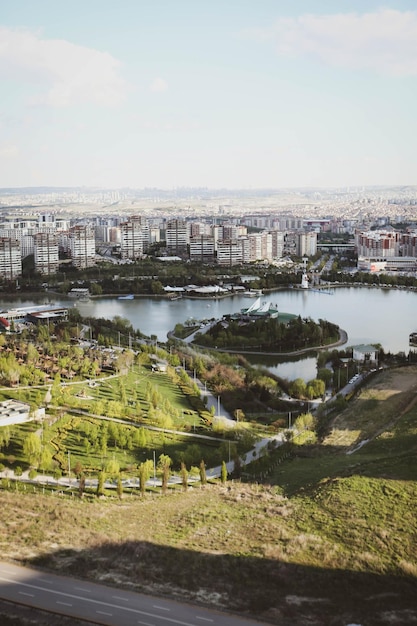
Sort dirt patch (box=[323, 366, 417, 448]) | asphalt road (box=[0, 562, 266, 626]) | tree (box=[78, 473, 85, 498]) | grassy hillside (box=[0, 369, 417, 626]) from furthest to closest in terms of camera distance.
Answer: dirt patch (box=[323, 366, 417, 448]) → tree (box=[78, 473, 85, 498]) → grassy hillside (box=[0, 369, 417, 626]) → asphalt road (box=[0, 562, 266, 626])

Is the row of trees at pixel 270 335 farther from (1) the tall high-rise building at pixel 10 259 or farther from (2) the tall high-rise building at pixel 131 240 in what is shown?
(2) the tall high-rise building at pixel 131 240

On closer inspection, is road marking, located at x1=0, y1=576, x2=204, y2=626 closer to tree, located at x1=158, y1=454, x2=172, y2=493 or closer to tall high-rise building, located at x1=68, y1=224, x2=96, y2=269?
tree, located at x1=158, y1=454, x2=172, y2=493

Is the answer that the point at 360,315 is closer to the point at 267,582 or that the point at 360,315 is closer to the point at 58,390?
the point at 58,390

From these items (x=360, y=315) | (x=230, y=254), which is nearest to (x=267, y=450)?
(x=360, y=315)

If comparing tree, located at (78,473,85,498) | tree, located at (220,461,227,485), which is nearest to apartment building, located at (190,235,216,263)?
tree, located at (220,461,227,485)

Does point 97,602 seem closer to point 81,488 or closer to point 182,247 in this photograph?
point 81,488

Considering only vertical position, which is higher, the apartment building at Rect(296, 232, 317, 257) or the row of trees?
the apartment building at Rect(296, 232, 317, 257)
